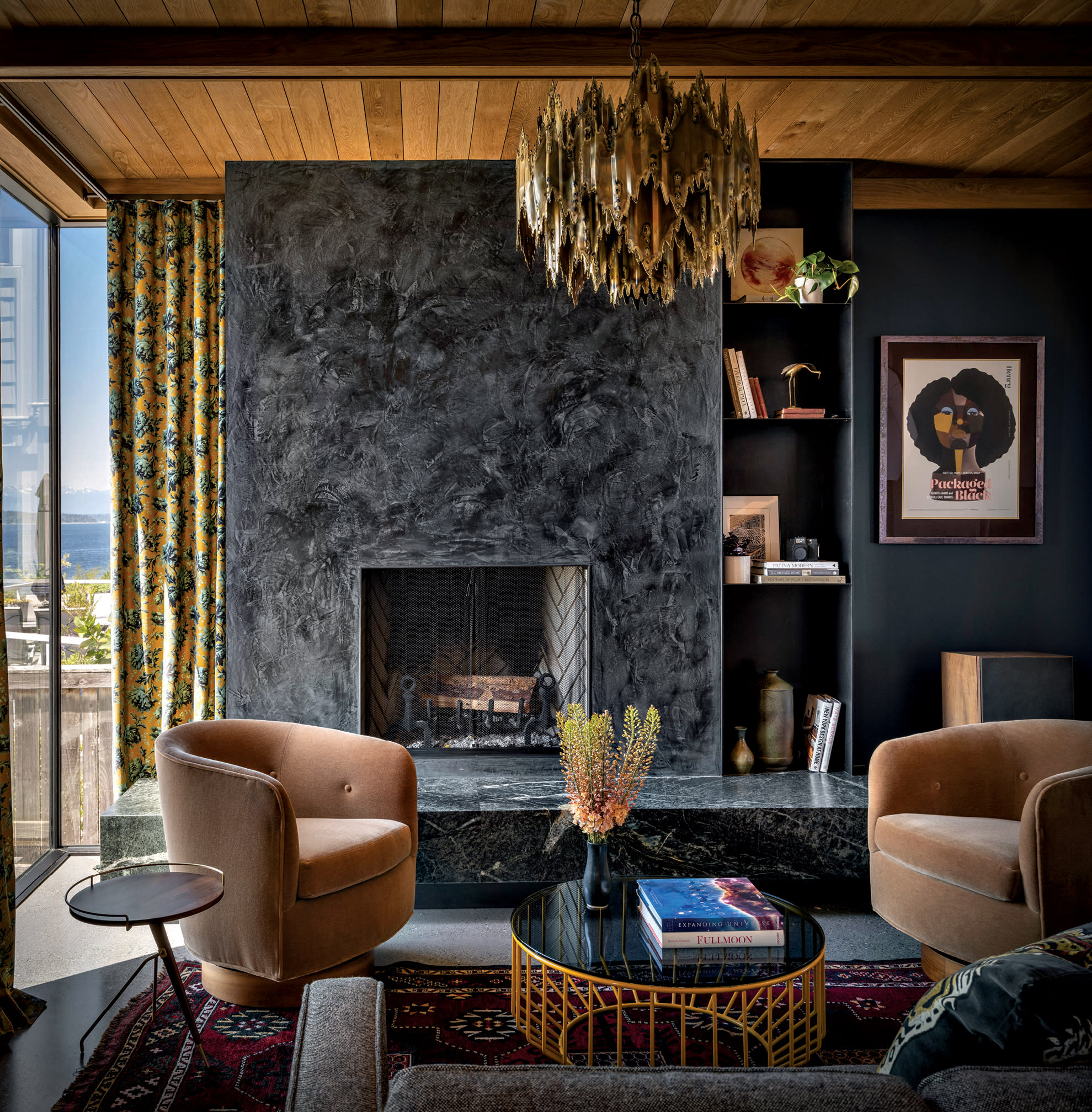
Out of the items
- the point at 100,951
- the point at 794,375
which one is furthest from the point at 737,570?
the point at 100,951

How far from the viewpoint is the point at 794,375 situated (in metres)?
3.60

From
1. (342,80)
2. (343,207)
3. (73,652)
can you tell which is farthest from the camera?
(73,652)

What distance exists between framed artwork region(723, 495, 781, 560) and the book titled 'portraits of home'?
181 centimetres

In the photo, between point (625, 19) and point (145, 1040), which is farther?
point (625, 19)

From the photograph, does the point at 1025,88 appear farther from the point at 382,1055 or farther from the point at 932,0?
the point at 382,1055

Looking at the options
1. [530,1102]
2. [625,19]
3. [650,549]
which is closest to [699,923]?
[530,1102]

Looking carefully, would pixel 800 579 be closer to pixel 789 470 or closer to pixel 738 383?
pixel 789 470

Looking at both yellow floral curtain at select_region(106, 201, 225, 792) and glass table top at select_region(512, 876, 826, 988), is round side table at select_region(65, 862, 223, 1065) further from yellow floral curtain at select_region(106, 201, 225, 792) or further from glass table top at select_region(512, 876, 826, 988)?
yellow floral curtain at select_region(106, 201, 225, 792)

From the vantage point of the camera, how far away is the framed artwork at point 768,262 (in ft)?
11.6

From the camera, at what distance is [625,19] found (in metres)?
2.54

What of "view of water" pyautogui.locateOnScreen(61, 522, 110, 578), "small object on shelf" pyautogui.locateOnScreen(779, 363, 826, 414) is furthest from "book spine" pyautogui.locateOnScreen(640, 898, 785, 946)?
→ "view of water" pyautogui.locateOnScreen(61, 522, 110, 578)

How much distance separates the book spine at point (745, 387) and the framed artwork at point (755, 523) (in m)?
0.38

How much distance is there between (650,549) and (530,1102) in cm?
275

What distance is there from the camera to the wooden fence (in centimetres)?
345
